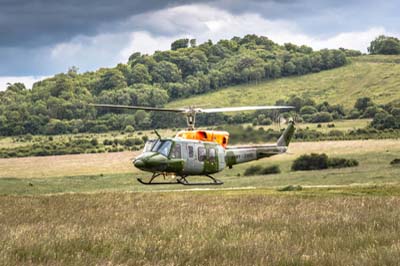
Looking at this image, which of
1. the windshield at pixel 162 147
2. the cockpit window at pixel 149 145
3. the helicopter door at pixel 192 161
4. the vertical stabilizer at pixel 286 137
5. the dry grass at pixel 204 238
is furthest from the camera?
the vertical stabilizer at pixel 286 137

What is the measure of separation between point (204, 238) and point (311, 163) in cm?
9050

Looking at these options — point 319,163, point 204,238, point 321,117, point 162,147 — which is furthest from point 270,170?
point 321,117

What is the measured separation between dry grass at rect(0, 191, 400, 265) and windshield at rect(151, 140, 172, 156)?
14767 millimetres

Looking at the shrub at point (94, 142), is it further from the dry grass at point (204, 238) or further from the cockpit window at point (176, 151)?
the dry grass at point (204, 238)

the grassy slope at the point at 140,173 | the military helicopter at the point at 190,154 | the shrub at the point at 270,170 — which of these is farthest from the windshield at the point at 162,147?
the shrub at the point at 270,170

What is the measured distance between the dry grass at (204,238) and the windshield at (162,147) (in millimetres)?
14767

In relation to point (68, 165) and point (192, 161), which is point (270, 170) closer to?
point (68, 165)

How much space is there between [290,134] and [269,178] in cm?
4413

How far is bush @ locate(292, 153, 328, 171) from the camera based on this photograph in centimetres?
10179

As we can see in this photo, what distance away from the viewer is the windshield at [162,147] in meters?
35.4

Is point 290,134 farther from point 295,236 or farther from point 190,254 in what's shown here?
point 190,254

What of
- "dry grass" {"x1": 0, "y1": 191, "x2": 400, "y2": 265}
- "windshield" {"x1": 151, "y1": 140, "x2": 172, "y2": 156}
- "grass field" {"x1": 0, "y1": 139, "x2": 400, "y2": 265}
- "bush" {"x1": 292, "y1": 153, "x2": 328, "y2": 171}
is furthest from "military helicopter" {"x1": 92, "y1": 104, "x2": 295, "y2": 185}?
"bush" {"x1": 292, "y1": 153, "x2": 328, "y2": 171}

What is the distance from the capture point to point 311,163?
103250 mm

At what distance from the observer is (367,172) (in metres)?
83.8
